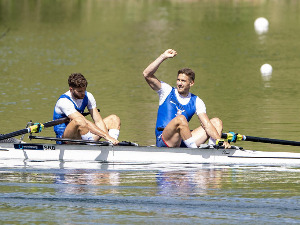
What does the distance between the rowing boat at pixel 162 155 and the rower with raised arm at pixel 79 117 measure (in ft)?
0.70

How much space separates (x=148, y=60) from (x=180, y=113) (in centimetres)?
1758

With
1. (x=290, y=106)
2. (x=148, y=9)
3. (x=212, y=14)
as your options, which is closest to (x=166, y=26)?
(x=212, y=14)

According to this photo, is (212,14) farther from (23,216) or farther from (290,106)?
(23,216)

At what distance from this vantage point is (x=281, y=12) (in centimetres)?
5003

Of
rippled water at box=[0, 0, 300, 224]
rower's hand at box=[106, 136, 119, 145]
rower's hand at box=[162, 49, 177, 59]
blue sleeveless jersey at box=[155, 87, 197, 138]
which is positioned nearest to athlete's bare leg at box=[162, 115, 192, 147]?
blue sleeveless jersey at box=[155, 87, 197, 138]

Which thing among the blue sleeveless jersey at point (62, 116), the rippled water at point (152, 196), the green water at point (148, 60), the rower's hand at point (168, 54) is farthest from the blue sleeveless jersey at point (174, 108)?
the green water at point (148, 60)

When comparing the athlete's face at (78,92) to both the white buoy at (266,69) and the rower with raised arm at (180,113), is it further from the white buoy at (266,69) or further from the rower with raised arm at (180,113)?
the white buoy at (266,69)

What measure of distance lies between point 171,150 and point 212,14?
1480 inches

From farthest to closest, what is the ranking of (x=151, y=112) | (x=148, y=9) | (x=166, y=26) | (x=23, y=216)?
(x=148, y=9), (x=166, y=26), (x=151, y=112), (x=23, y=216)

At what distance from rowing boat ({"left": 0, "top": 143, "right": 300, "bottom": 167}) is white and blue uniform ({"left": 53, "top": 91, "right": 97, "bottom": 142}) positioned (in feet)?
1.07

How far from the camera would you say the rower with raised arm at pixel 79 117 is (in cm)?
1300

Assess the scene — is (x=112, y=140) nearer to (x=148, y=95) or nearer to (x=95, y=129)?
(x=95, y=129)

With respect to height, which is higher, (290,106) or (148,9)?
(148,9)

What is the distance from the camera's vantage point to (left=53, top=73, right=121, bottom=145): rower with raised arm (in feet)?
42.7
